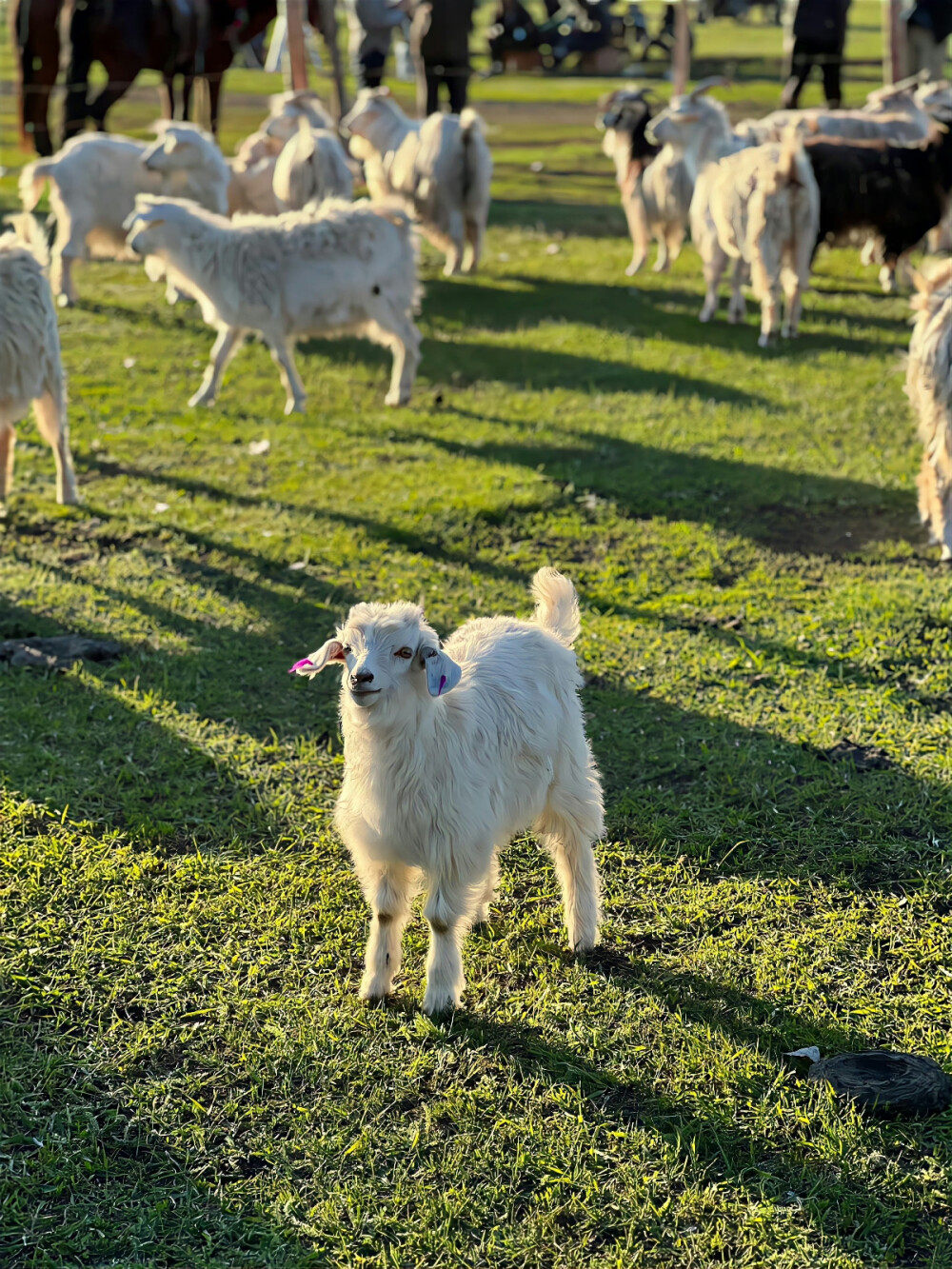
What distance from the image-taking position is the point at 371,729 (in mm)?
3342

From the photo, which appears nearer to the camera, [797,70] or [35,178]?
[35,178]

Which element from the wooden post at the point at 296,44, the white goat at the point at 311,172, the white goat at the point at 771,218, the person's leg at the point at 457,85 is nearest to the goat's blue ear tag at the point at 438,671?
the white goat at the point at 771,218

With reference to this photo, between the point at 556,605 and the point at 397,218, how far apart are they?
5989 millimetres

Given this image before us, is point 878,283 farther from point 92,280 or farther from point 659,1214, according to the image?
point 659,1214

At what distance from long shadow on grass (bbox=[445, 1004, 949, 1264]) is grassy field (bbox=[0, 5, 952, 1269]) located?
1 centimetres

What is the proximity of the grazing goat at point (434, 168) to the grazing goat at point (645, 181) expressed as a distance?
5.16ft

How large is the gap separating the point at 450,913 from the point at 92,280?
11636 millimetres

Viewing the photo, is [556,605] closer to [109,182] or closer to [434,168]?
[109,182]

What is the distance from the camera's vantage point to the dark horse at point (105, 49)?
Result: 14766mm

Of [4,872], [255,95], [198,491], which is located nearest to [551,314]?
[198,491]

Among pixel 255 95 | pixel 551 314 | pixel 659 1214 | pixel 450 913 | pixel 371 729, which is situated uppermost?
pixel 255 95

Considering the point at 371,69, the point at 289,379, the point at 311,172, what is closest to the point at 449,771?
the point at 289,379

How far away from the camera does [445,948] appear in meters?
3.52

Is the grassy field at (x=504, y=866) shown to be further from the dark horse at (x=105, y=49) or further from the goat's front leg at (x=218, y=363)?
the dark horse at (x=105, y=49)
